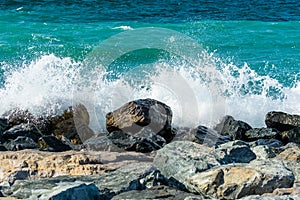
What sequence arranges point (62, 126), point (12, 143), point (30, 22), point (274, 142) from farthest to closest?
point (30, 22)
point (62, 126)
point (274, 142)
point (12, 143)

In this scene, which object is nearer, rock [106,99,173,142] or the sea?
rock [106,99,173,142]

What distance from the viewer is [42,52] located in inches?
717

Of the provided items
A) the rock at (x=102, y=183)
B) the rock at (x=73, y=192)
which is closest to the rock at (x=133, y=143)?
the rock at (x=102, y=183)

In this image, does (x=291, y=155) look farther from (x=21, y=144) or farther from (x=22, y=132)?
(x=22, y=132)

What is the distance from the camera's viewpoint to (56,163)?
16.8 feet

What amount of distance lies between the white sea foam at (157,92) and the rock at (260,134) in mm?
986

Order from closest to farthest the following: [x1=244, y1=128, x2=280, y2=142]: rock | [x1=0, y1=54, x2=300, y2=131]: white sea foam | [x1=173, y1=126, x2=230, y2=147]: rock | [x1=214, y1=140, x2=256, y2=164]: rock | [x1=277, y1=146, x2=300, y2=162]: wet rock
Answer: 1. [x1=214, y1=140, x2=256, y2=164]: rock
2. [x1=277, y1=146, x2=300, y2=162]: wet rock
3. [x1=173, y1=126, x2=230, y2=147]: rock
4. [x1=244, y1=128, x2=280, y2=142]: rock
5. [x1=0, y1=54, x2=300, y2=131]: white sea foam

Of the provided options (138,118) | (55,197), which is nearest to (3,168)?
(55,197)

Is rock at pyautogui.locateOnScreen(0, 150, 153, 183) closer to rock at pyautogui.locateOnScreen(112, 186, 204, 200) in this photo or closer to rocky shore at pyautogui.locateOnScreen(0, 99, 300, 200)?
rocky shore at pyautogui.locateOnScreen(0, 99, 300, 200)

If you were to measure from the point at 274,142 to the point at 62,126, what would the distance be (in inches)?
111

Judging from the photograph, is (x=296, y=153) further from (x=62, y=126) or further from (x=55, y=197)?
(x=62, y=126)

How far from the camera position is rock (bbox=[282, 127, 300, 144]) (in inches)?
343

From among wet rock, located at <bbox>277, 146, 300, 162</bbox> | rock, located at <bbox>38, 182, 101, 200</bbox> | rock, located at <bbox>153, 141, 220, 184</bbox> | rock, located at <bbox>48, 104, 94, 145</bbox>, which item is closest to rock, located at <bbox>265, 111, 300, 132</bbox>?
rock, located at <bbox>48, 104, 94, 145</bbox>

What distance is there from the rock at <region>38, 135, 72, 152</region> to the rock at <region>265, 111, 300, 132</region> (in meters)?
3.66
